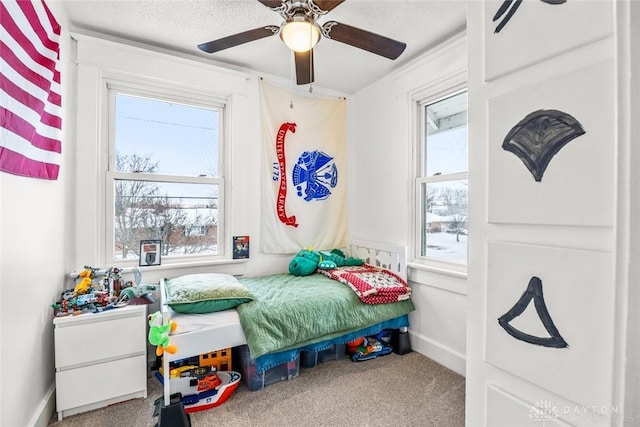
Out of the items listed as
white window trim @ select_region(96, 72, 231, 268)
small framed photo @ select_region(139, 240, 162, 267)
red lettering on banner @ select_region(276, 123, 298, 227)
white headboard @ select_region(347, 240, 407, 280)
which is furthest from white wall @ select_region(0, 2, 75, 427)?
white headboard @ select_region(347, 240, 407, 280)

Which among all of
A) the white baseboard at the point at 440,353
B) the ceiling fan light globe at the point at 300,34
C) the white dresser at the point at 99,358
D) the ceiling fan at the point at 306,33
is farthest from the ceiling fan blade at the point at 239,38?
the white baseboard at the point at 440,353

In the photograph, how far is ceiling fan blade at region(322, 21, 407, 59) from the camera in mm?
1727

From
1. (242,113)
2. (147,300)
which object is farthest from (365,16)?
(147,300)

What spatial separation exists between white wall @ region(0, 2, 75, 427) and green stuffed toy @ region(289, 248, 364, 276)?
5.73 feet

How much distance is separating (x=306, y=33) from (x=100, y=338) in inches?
85.6

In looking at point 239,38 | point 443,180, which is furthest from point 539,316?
point 239,38

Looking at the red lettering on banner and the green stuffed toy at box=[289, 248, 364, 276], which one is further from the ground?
the red lettering on banner

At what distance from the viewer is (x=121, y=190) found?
8.09ft

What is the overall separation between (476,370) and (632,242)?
58 centimetres

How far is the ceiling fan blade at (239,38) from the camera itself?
69.7 inches

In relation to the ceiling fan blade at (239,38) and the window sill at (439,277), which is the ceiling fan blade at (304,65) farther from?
the window sill at (439,277)

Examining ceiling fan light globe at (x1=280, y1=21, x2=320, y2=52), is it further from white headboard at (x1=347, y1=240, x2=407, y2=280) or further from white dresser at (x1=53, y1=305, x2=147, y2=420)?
white dresser at (x1=53, y1=305, x2=147, y2=420)

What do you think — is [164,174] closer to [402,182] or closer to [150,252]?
[150,252]

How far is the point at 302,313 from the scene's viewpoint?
2.05 m
